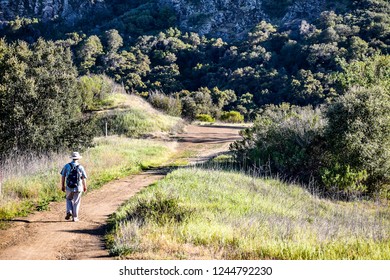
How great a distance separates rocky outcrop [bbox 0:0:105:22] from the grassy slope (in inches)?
3358

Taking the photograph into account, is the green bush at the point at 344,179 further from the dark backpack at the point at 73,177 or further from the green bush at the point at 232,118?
the green bush at the point at 232,118

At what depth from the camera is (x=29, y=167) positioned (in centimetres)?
1488

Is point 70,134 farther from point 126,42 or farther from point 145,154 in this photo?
point 126,42

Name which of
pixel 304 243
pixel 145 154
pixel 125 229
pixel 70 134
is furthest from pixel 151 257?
pixel 70 134

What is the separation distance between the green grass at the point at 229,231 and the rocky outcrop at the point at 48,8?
99.1 metres

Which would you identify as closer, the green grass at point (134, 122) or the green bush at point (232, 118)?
the green grass at point (134, 122)

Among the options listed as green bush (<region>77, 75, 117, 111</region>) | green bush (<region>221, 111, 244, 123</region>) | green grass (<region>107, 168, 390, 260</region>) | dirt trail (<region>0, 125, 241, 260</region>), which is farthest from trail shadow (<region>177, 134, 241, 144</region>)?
green bush (<region>221, 111, 244, 123</region>)

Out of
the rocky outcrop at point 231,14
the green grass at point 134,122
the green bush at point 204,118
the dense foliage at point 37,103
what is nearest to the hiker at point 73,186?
the dense foliage at point 37,103

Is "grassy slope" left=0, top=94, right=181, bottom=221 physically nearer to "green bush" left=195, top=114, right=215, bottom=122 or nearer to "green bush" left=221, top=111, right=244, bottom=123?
"green bush" left=195, top=114, right=215, bottom=122

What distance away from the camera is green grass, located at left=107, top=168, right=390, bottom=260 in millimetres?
6805

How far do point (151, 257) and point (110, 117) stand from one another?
26432mm

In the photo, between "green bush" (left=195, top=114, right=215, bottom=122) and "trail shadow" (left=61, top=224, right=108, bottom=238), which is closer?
"trail shadow" (left=61, top=224, right=108, bottom=238)

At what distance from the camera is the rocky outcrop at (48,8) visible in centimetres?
10000

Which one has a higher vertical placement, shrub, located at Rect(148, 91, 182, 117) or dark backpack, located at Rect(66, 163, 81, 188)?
shrub, located at Rect(148, 91, 182, 117)
